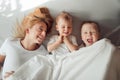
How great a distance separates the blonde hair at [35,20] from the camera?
122 centimetres

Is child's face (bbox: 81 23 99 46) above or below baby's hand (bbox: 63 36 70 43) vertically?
above

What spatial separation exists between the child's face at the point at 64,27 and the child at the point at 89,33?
0.06 m

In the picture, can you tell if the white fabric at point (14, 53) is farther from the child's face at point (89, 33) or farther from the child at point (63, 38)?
the child's face at point (89, 33)

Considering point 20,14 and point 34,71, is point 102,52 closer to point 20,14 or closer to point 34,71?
point 34,71

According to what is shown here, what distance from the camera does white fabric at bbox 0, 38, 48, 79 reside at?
46.3 inches

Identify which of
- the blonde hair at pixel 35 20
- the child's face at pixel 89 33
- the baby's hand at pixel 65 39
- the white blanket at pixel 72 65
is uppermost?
the blonde hair at pixel 35 20

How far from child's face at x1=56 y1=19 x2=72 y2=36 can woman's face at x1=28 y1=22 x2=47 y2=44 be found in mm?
66

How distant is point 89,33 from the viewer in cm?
118

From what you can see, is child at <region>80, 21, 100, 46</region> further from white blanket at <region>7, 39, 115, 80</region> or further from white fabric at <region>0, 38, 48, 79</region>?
white fabric at <region>0, 38, 48, 79</region>

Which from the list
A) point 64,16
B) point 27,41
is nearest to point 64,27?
point 64,16

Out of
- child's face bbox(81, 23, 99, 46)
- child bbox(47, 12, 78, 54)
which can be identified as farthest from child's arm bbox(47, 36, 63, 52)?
child's face bbox(81, 23, 99, 46)

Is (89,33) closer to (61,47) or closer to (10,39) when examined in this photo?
(61,47)

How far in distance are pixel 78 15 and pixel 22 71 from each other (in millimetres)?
378

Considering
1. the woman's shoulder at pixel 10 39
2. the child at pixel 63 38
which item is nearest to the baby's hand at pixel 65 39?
the child at pixel 63 38
